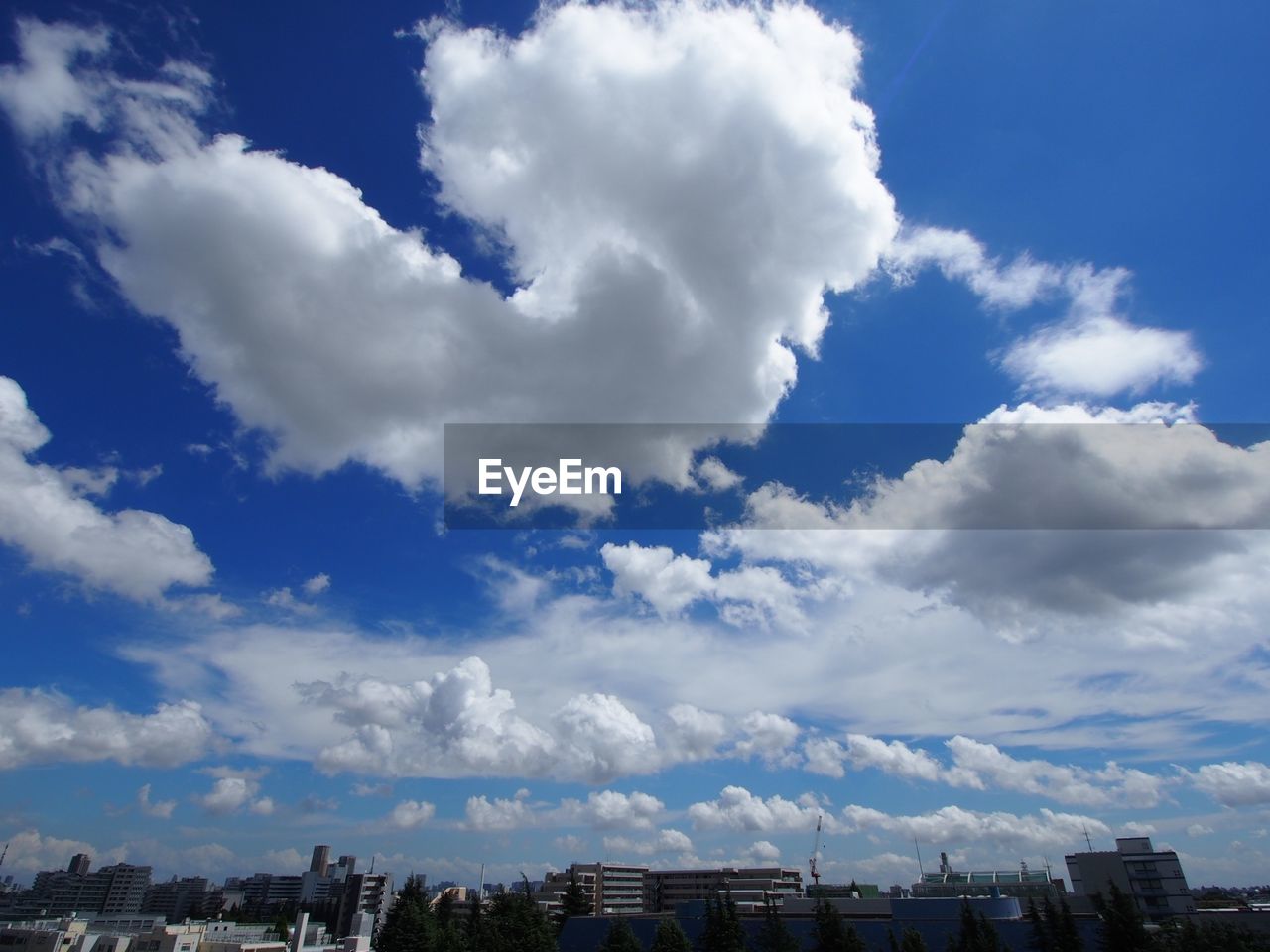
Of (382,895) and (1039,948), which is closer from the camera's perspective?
(1039,948)

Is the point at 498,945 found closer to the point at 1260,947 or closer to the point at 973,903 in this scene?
Answer: the point at 973,903

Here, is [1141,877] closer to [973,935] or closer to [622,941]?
[973,935]

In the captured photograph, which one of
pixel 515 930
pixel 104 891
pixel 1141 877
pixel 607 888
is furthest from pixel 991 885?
pixel 104 891

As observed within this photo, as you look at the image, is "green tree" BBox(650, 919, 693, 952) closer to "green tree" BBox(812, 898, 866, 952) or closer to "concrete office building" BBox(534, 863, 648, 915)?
"green tree" BBox(812, 898, 866, 952)

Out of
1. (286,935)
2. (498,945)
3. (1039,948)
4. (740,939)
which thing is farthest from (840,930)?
(286,935)

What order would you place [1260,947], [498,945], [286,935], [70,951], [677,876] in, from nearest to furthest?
[1260,947]
[498,945]
[70,951]
[286,935]
[677,876]
